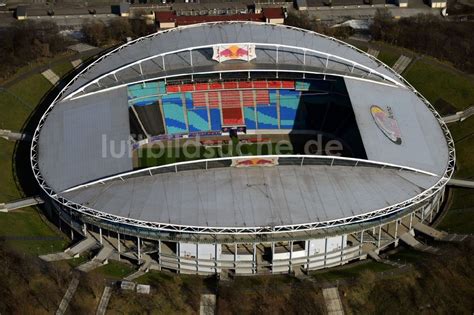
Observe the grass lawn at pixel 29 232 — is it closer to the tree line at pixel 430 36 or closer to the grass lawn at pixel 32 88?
the grass lawn at pixel 32 88

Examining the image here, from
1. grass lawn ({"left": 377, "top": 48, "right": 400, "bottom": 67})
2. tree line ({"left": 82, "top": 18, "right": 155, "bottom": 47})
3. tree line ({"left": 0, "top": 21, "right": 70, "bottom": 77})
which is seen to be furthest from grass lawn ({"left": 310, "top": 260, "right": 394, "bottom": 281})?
tree line ({"left": 82, "top": 18, "right": 155, "bottom": 47})

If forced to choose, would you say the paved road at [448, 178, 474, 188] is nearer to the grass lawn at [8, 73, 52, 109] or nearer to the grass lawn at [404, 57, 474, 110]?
the grass lawn at [404, 57, 474, 110]

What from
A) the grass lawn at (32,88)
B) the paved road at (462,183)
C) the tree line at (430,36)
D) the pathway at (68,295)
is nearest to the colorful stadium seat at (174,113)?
the grass lawn at (32,88)

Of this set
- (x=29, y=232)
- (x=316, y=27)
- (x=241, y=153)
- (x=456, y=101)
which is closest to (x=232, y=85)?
(x=241, y=153)

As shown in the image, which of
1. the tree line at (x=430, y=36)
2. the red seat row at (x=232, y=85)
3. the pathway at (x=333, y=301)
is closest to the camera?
the pathway at (x=333, y=301)

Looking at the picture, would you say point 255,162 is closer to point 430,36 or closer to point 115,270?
point 115,270

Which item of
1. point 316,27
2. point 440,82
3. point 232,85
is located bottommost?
point 440,82

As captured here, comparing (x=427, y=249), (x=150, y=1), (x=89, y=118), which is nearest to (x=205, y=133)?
(x=89, y=118)
